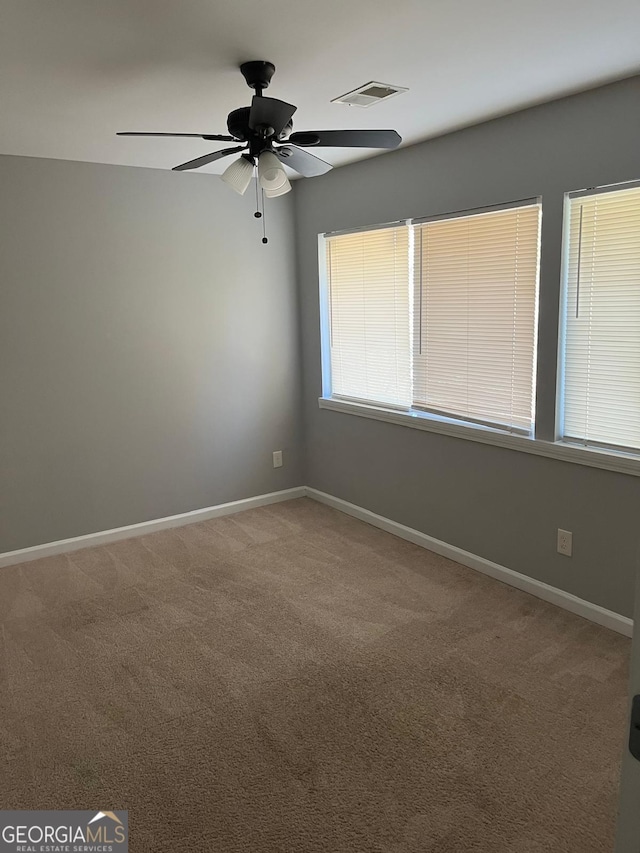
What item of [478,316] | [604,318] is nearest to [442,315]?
[478,316]

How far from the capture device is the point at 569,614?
10.5ft

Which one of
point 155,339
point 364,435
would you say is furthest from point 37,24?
point 364,435

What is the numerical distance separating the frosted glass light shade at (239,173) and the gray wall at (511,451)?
94 cm

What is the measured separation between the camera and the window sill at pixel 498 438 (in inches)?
116

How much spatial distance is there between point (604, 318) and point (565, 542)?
1119mm

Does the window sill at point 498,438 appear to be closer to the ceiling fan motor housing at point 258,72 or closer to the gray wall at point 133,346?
the gray wall at point 133,346

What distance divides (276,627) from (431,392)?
1714mm

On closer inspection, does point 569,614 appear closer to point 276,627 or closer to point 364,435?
point 276,627

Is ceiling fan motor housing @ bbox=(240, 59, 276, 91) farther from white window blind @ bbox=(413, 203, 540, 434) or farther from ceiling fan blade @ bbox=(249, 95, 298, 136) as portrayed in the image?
white window blind @ bbox=(413, 203, 540, 434)

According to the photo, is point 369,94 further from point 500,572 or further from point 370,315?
point 500,572

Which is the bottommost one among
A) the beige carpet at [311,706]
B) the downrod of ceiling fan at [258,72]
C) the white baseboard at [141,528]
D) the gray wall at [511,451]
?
the beige carpet at [311,706]

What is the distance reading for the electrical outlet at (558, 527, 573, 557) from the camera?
3.21m

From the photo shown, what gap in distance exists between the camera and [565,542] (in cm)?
323

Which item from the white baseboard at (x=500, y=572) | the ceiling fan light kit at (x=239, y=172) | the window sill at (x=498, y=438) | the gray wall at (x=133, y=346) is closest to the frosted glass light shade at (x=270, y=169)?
the ceiling fan light kit at (x=239, y=172)
